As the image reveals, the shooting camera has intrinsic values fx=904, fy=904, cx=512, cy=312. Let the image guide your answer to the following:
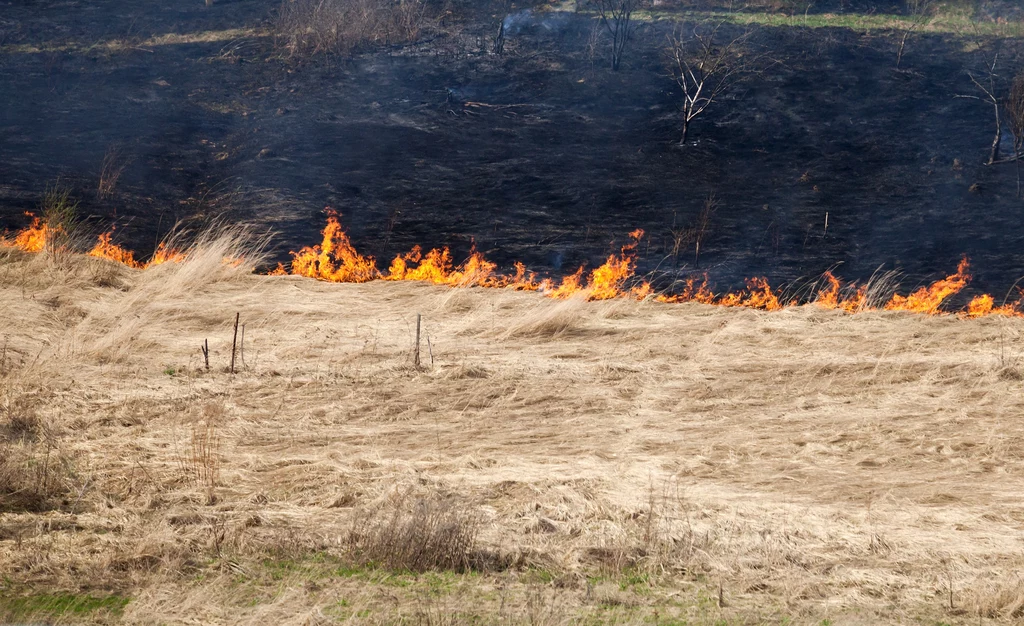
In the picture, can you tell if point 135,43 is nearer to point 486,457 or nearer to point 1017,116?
point 486,457

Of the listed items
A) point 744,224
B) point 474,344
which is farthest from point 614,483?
point 744,224

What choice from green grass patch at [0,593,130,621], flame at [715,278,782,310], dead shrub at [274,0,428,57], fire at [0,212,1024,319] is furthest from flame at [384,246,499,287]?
green grass patch at [0,593,130,621]

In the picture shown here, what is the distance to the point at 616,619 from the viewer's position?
19.0ft

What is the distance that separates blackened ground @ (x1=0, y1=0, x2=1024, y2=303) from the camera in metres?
17.7

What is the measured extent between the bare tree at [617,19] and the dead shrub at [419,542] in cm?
1781

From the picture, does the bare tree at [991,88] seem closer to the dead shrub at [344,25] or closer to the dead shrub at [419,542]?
the dead shrub at [344,25]

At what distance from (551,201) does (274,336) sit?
762cm

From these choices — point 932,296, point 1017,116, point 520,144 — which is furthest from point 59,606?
point 1017,116

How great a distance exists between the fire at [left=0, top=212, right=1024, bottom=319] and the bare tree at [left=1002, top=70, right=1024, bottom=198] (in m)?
4.19

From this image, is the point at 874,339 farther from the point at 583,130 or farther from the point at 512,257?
the point at 583,130

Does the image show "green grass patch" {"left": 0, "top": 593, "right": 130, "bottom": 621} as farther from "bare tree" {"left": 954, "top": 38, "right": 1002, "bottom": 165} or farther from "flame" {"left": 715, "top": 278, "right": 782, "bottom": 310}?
"bare tree" {"left": 954, "top": 38, "right": 1002, "bottom": 165}

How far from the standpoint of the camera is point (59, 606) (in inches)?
225

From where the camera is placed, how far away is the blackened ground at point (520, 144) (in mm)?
17688

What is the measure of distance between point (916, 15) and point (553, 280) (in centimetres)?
1508
